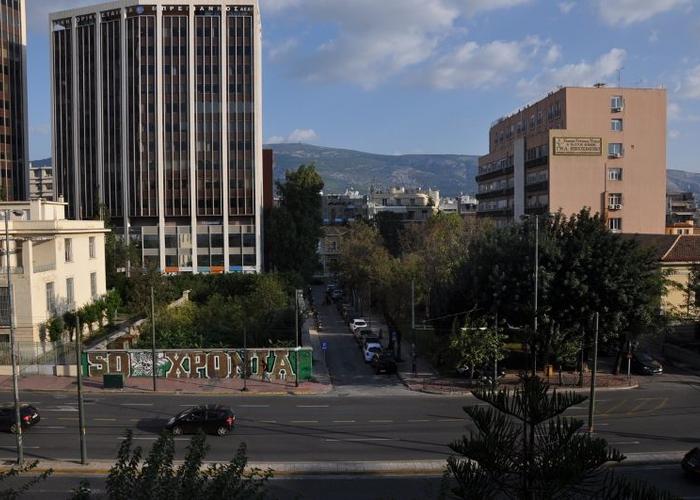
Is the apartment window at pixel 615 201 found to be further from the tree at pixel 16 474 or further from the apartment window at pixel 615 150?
A: the tree at pixel 16 474

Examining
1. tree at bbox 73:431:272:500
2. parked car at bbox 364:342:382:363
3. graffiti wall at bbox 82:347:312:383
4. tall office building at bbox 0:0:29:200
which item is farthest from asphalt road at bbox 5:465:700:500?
tall office building at bbox 0:0:29:200

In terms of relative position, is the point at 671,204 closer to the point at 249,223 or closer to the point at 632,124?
the point at 632,124

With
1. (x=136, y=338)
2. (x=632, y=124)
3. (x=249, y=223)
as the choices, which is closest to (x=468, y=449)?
(x=136, y=338)

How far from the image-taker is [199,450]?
1080 cm

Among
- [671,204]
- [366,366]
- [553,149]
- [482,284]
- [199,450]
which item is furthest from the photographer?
[671,204]

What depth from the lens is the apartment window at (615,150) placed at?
63406 mm

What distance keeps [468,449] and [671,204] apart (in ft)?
466

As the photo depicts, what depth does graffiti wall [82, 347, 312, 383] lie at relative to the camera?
120 feet

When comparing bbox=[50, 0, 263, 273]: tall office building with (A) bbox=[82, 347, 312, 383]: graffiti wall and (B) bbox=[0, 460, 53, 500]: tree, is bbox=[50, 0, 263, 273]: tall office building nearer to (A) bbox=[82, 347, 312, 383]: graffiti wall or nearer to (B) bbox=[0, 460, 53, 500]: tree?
(A) bbox=[82, 347, 312, 383]: graffiti wall

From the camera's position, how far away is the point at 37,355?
1522 inches

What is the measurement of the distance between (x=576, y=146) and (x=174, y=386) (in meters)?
43.6

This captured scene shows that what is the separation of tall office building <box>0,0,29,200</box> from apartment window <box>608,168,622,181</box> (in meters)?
91.9

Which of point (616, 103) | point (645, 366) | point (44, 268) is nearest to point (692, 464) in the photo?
point (645, 366)

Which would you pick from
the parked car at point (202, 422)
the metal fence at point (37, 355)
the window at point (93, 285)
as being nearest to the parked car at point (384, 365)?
the parked car at point (202, 422)
